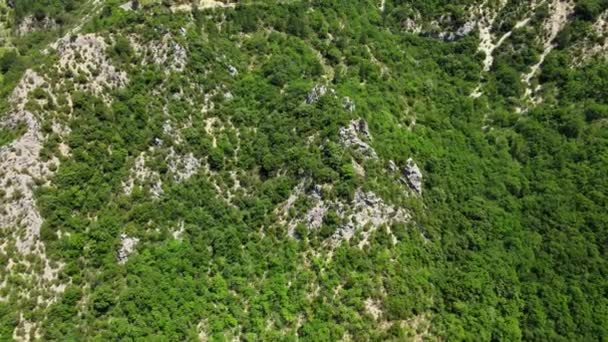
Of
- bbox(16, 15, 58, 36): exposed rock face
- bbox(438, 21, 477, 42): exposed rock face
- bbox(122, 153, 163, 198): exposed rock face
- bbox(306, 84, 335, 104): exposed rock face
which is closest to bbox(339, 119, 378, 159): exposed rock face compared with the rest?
bbox(306, 84, 335, 104): exposed rock face

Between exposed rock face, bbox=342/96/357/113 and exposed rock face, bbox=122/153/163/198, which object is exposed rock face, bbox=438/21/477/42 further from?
exposed rock face, bbox=122/153/163/198

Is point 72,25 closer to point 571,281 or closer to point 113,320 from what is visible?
point 113,320

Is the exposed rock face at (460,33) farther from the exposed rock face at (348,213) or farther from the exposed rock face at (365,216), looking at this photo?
the exposed rock face at (348,213)

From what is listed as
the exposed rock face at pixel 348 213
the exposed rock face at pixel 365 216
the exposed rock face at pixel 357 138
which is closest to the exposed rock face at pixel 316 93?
the exposed rock face at pixel 357 138

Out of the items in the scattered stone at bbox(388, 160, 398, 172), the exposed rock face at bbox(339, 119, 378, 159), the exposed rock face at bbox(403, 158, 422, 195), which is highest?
the exposed rock face at bbox(339, 119, 378, 159)

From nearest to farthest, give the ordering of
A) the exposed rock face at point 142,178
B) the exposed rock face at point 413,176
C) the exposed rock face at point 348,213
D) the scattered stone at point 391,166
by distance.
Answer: the exposed rock face at point 142,178 < the exposed rock face at point 348,213 < the scattered stone at point 391,166 < the exposed rock face at point 413,176

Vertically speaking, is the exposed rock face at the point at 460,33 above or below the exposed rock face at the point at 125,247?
above
